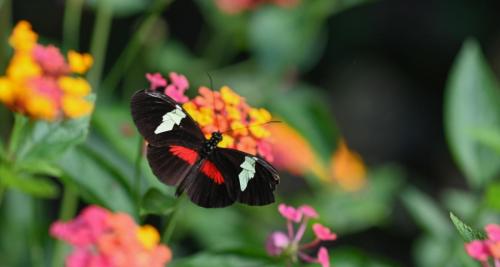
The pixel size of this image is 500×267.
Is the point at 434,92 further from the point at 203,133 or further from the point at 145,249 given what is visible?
the point at 145,249

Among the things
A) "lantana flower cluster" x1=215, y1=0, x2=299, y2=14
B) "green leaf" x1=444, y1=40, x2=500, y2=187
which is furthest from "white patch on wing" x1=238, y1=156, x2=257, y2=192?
"lantana flower cluster" x1=215, y1=0, x2=299, y2=14

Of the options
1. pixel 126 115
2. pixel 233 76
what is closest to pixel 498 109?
pixel 126 115

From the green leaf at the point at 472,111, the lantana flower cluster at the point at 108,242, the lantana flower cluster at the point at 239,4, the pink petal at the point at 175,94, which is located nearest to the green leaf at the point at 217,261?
the pink petal at the point at 175,94

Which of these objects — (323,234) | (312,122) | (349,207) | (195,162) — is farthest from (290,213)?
(349,207)

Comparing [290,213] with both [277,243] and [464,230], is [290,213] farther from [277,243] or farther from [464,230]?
[464,230]

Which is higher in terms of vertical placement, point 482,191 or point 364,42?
point 364,42

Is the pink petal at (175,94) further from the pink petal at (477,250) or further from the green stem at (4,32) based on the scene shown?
the green stem at (4,32)
